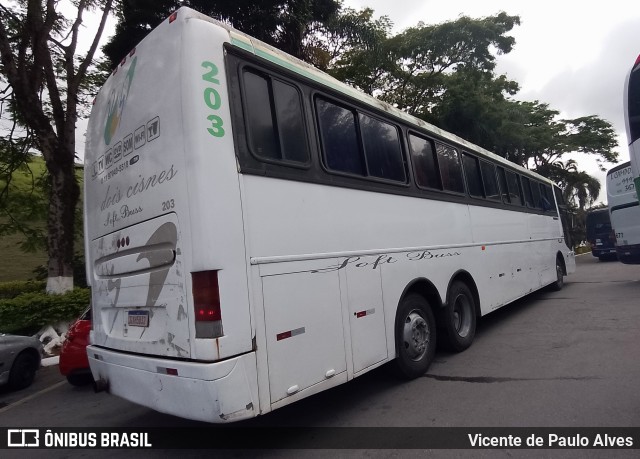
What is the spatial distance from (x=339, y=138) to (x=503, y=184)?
5233mm

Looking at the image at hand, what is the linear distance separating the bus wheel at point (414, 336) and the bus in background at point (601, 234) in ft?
63.4

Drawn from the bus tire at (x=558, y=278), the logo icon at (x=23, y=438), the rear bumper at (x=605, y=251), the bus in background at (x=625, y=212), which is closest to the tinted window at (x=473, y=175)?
the bus tire at (x=558, y=278)

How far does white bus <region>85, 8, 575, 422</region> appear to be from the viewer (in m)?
2.90

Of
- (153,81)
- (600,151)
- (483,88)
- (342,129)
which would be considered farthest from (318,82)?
(600,151)

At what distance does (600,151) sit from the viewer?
26641mm

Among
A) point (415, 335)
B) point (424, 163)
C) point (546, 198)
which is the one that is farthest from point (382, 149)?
point (546, 198)

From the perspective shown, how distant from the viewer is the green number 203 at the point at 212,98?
118 inches

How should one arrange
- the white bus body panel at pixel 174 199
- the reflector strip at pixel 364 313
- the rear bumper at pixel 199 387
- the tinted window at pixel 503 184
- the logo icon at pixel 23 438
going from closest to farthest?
the rear bumper at pixel 199 387
the white bus body panel at pixel 174 199
the reflector strip at pixel 364 313
the logo icon at pixel 23 438
the tinted window at pixel 503 184

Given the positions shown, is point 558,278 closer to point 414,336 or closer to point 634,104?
point 634,104

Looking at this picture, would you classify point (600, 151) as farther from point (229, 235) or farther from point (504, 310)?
point (229, 235)

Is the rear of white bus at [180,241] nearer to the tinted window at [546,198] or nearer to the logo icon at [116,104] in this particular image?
the logo icon at [116,104]

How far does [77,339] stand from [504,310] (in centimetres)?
789

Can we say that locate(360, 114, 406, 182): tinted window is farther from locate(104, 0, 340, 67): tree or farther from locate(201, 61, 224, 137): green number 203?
locate(104, 0, 340, 67): tree

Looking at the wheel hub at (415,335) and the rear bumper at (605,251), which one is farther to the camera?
the rear bumper at (605,251)
